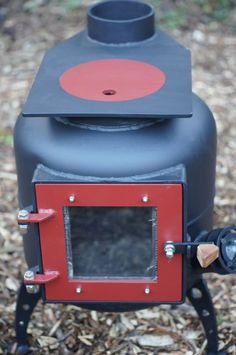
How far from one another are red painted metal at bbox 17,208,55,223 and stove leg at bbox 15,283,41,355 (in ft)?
1.25

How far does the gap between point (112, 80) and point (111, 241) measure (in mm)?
577

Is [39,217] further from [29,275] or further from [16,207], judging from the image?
[16,207]

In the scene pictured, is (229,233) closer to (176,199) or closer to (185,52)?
(176,199)

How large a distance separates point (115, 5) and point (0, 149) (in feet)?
3.81

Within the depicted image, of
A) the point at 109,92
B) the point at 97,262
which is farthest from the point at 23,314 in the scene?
the point at 109,92

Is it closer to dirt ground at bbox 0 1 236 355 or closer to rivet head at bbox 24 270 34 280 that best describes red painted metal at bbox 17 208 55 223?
rivet head at bbox 24 270 34 280

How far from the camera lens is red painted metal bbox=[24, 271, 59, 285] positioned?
150 centimetres

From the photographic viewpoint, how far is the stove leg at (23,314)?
1797 mm

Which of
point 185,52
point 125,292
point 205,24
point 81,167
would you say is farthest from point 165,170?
point 205,24

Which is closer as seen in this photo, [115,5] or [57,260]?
[57,260]

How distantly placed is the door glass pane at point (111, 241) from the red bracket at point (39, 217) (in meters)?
0.33

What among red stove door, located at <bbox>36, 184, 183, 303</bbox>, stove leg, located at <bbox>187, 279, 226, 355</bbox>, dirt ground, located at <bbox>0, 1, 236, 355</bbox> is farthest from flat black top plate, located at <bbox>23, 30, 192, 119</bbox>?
dirt ground, located at <bbox>0, 1, 236, 355</bbox>

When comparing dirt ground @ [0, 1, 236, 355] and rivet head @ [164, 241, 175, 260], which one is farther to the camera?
dirt ground @ [0, 1, 236, 355]

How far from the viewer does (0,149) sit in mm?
2830
